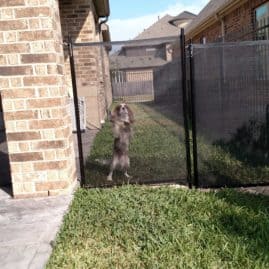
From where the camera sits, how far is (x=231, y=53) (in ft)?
15.8

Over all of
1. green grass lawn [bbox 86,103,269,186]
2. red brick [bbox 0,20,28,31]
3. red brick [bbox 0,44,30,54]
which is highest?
red brick [bbox 0,20,28,31]

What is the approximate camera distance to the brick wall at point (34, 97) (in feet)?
14.1

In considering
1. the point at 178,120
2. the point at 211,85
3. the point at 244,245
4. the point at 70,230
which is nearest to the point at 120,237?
the point at 70,230

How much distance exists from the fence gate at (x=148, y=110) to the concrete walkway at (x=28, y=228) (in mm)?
867

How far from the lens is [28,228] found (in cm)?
377

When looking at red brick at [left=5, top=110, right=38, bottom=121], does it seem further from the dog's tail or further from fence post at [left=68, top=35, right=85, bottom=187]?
the dog's tail

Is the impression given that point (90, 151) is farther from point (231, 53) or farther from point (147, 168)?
point (231, 53)

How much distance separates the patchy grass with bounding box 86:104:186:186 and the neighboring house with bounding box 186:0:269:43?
3679 millimetres

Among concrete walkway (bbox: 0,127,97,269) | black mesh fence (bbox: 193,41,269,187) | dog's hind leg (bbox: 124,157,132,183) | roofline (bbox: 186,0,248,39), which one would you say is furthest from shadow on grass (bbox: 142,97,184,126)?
roofline (bbox: 186,0,248,39)

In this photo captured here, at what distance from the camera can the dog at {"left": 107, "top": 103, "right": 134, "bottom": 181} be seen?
4957 millimetres

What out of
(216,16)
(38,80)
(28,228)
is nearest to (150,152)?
(38,80)

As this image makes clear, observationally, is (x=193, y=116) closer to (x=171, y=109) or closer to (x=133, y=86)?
(x=171, y=109)

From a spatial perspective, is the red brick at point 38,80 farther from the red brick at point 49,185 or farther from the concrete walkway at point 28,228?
the concrete walkway at point 28,228

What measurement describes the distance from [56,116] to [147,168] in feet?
5.99
